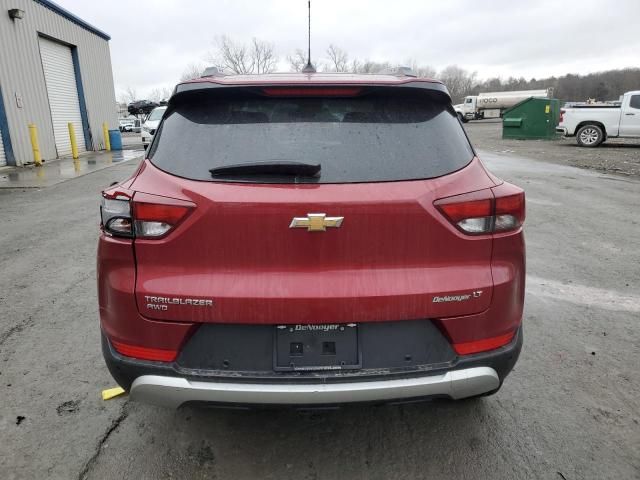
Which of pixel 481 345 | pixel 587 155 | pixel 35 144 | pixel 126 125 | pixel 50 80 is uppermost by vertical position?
pixel 50 80

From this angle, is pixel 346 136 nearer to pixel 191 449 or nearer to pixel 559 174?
pixel 191 449

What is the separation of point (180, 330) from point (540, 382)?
7.42 feet

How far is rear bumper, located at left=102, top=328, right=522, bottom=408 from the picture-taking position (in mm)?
1897

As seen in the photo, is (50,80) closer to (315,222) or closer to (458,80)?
(315,222)

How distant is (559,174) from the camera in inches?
487

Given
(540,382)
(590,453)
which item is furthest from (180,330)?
(540,382)

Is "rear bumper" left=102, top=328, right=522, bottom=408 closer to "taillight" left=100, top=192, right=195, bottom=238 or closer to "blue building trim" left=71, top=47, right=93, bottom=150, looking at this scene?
"taillight" left=100, top=192, right=195, bottom=238

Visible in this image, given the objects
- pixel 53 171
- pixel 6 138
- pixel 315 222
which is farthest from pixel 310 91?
pixel 6 138

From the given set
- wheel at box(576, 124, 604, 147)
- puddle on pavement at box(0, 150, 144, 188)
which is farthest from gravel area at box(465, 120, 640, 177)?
puddle on pavement at box(0, 150, 144, 188)

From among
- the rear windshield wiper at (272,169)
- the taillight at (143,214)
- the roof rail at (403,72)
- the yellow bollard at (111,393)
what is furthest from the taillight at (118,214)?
the roof rail at (403,72)

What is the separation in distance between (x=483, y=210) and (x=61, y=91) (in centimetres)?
2032

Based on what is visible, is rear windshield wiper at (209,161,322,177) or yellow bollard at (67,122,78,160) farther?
yellow bollard at (67,122,78,160)

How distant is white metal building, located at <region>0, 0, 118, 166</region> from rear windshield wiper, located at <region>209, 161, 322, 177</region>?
15634 millimetres

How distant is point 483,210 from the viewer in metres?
1.97
